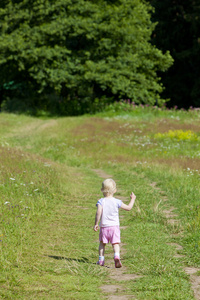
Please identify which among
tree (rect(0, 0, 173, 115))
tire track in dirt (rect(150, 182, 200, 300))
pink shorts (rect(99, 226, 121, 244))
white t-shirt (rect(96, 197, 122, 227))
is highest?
tree (rect(0, 0, 173, 115))

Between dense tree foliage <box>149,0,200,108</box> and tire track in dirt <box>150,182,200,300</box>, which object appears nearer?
tire track in dirt <box>150,182,200,300</box>

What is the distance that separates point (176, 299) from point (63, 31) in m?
32.0

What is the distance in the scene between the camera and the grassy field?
5211 mm

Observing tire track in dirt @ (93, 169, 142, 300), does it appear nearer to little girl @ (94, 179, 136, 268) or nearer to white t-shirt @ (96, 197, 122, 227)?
little girl @ (94, 179, 136, 268)

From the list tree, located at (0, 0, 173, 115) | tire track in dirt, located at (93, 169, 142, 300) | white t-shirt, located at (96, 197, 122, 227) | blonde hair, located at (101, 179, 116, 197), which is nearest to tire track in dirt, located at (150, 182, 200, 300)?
tire track in dirt, located at (93, 169, 142, 300)

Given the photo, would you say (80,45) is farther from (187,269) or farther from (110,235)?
(187,269)

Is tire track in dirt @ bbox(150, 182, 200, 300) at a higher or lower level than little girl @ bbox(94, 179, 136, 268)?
lower

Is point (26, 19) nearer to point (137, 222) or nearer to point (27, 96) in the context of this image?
point (27, 96)

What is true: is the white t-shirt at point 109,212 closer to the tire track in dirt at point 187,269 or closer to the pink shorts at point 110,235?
the pink shorts at point 110,235

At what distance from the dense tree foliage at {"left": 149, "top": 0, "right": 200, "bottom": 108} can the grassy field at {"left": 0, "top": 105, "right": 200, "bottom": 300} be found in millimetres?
25542

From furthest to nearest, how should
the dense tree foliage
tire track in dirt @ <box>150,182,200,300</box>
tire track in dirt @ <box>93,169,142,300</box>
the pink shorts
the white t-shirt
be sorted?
the dense tree foliage → the white t-shirt → the pink shorts → tire track in dirt @ <box>150,182,200,300</box> → tire track in dirt @ <box>93,169,142,300</box>

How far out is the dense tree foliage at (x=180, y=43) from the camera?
4391 centimetres

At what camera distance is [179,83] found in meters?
45.7

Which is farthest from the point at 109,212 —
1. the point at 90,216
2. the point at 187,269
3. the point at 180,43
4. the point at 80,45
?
the point at 180,43
